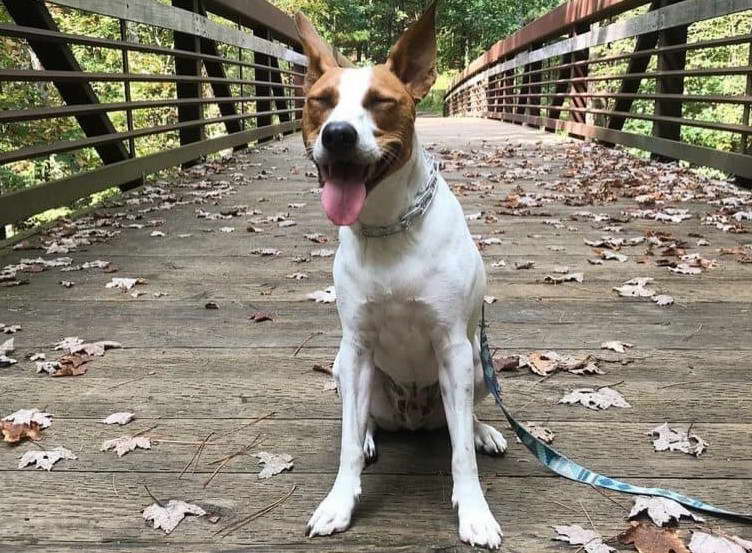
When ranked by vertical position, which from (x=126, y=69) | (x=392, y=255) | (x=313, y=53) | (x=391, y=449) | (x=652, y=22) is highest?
(x=652, y=22)

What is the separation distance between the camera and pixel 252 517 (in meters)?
1.93

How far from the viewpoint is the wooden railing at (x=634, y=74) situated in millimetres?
6643

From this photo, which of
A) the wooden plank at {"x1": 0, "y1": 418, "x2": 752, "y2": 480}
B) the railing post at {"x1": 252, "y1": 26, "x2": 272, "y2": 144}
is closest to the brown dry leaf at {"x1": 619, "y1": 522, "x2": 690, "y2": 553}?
the wooden plank at {"x1": 0, "y1": 418, "x2": 752, "y2": 480}

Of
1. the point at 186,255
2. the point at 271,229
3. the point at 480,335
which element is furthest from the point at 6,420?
the point at 271,229

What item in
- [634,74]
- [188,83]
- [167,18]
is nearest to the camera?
[167,18]

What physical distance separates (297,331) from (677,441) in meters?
1.73

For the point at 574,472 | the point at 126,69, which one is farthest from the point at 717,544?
the point at 126,69

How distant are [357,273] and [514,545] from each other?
816mm

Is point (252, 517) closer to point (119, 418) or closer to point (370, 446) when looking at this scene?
point (370, 446)

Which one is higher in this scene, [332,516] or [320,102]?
[320,102]

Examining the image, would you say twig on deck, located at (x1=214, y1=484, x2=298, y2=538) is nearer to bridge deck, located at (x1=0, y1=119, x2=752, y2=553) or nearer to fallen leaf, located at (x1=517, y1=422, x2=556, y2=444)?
bridge deck, located at (x1=0, y1=119, x2=752, y2=553)

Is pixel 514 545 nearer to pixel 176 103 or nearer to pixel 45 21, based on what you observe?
pixel 45 21

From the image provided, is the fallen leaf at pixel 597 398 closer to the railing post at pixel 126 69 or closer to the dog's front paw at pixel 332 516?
the dog's front paw at pixel 332 516

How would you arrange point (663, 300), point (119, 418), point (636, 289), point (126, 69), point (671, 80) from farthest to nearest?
1. point (671, 80)
2. point (126, 69)
3. point (636, 289)
4. point (663, 300)
5. point (119, 418)
